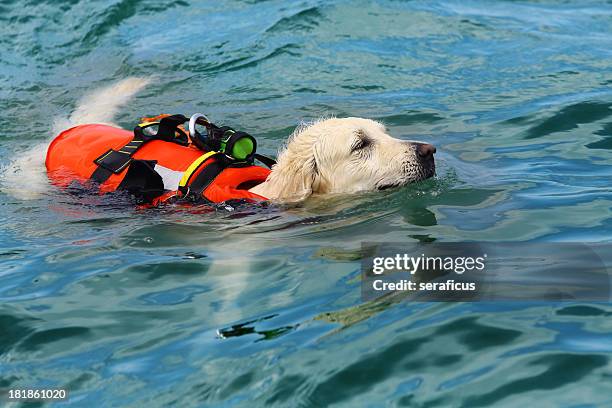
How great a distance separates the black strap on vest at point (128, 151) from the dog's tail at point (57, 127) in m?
0.56

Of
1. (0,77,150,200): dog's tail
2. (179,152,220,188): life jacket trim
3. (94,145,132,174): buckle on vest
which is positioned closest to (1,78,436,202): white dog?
(179,152,220,188): life jacket trim

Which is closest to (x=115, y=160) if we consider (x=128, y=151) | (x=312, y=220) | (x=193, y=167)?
(x=128, y=151)

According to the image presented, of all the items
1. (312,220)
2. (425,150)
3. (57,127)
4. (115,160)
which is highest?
(425,150)

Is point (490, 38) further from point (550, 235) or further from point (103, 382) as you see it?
point (103, 382)

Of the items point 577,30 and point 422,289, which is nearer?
point 422,289

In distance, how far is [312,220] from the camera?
615 centimetres

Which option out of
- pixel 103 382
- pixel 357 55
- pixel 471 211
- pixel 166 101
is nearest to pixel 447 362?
pixel 103 382

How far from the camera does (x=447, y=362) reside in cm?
381

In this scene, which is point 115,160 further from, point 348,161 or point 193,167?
point 348,161

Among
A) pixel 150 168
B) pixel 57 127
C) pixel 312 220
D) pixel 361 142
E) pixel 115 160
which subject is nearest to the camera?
pixel 312 220

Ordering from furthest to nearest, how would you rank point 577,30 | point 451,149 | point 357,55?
point 577,30 → point 357,55 → point 451,149

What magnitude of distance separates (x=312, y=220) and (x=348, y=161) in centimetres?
56

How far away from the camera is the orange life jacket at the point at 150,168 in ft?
21.2

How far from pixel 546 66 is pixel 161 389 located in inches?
292
